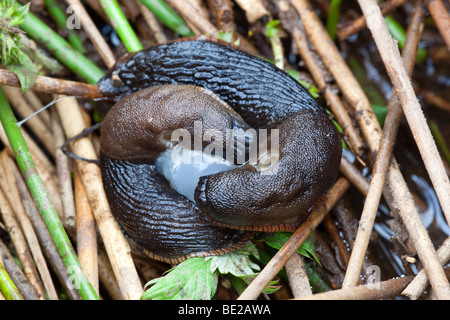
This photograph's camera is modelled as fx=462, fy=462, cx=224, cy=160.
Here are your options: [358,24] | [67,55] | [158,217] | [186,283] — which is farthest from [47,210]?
[358,24]

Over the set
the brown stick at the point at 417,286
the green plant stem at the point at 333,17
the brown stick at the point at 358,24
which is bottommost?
Result: the brown stick at the point at 417,286

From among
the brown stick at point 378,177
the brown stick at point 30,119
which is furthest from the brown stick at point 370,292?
the brown stick at point 30,119

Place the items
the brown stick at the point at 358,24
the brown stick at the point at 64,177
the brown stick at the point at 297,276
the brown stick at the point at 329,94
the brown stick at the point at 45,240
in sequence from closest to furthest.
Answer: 1. the brown stick at the point at 297,276
2. the brown stick at the point at 45,240
3. the brown stick at the point at 64,177
4. the brown stick at the point at 329,94
5. the brown stick at the point at 358,24

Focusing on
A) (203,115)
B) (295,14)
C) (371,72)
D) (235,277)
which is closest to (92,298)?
(235,277)

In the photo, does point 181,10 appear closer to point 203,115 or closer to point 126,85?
point 126,85

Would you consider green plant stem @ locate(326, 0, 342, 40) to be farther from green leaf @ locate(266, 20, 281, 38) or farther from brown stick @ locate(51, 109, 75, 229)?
brown stick @ locate(51, 109, 75, 229)

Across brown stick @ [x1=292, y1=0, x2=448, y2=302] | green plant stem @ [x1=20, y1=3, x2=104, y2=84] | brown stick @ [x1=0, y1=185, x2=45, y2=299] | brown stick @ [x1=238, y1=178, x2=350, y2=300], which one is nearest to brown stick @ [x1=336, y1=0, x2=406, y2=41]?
brown stick @ [x1=292, y1=0, x2=448, y2=302]

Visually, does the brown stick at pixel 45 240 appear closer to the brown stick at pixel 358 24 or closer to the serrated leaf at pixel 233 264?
the serrated leaf at pixel 233 264
